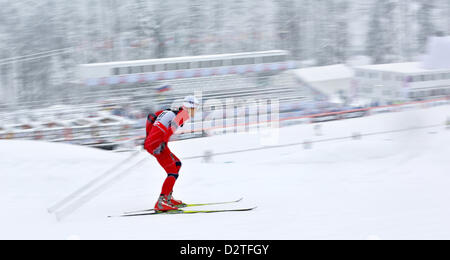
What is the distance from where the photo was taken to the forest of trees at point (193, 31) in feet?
120

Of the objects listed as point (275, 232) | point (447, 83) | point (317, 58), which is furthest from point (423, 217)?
point (317, 58)

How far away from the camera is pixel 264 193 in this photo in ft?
17.5

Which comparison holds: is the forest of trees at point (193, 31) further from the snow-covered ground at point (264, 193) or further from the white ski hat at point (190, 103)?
the white ski hat at point (190, 103)

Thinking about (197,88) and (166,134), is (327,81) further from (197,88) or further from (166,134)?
(166,134)

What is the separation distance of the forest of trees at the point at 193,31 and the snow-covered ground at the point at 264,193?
98.1ft

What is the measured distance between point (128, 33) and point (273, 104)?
55.0 ft

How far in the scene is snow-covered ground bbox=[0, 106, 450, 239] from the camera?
3869 mm

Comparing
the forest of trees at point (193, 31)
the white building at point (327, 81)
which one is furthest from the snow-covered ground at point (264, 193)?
the forest of trees at point (193, 31)

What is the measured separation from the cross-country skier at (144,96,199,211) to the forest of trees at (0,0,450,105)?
3226cm

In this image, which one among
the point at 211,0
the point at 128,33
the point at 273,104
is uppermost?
the point at 211,0

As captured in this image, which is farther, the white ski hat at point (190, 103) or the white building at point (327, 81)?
the white building at point (327, 81)

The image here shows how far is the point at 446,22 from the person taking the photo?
39.7 meters

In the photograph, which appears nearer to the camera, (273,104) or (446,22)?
(273,104)

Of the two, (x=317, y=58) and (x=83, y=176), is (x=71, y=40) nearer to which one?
(x=317, y=58)
